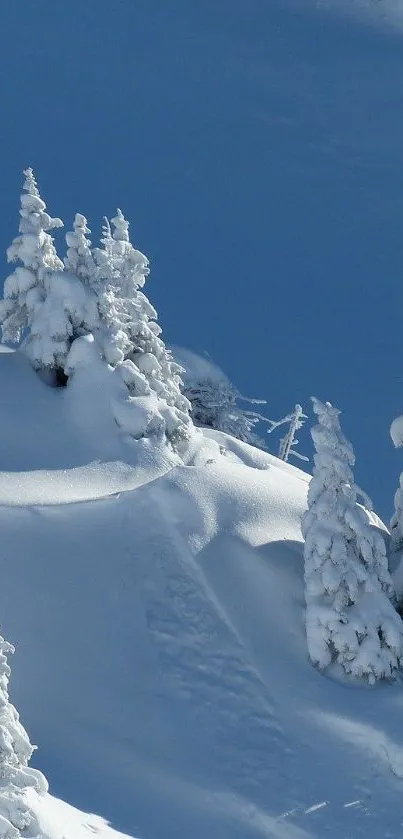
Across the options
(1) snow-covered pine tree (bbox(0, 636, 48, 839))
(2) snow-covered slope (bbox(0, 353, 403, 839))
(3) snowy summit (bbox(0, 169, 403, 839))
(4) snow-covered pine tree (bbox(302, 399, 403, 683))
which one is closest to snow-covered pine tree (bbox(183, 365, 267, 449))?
(3) snowy summit (bbox(0, 169, 403, 839))

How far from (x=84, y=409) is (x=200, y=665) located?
931 centimetres

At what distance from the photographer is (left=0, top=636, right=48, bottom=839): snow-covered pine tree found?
720 inches

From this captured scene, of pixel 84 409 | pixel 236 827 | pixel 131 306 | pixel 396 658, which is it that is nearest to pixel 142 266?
pixel 131 306

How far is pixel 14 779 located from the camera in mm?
19047

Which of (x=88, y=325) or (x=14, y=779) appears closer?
(x=14, y=779)

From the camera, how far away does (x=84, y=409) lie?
3644cm

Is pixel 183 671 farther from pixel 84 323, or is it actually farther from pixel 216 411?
pixel 216 411

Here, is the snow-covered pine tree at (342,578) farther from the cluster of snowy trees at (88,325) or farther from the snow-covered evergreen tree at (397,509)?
the cluster of snowy trees at (88,325)

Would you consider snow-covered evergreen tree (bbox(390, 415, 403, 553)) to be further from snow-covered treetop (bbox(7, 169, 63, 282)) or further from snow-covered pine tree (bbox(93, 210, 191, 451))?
snow-covered treetop (bbox(7, 169, 63, 282))

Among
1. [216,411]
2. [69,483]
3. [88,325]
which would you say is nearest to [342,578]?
[69,483]

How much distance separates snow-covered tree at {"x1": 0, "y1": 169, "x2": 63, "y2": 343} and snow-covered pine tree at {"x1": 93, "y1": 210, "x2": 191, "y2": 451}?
1.52m

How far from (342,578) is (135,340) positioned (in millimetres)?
11389

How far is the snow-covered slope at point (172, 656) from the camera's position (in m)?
26.6

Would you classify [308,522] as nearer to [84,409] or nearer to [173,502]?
[173,502]
